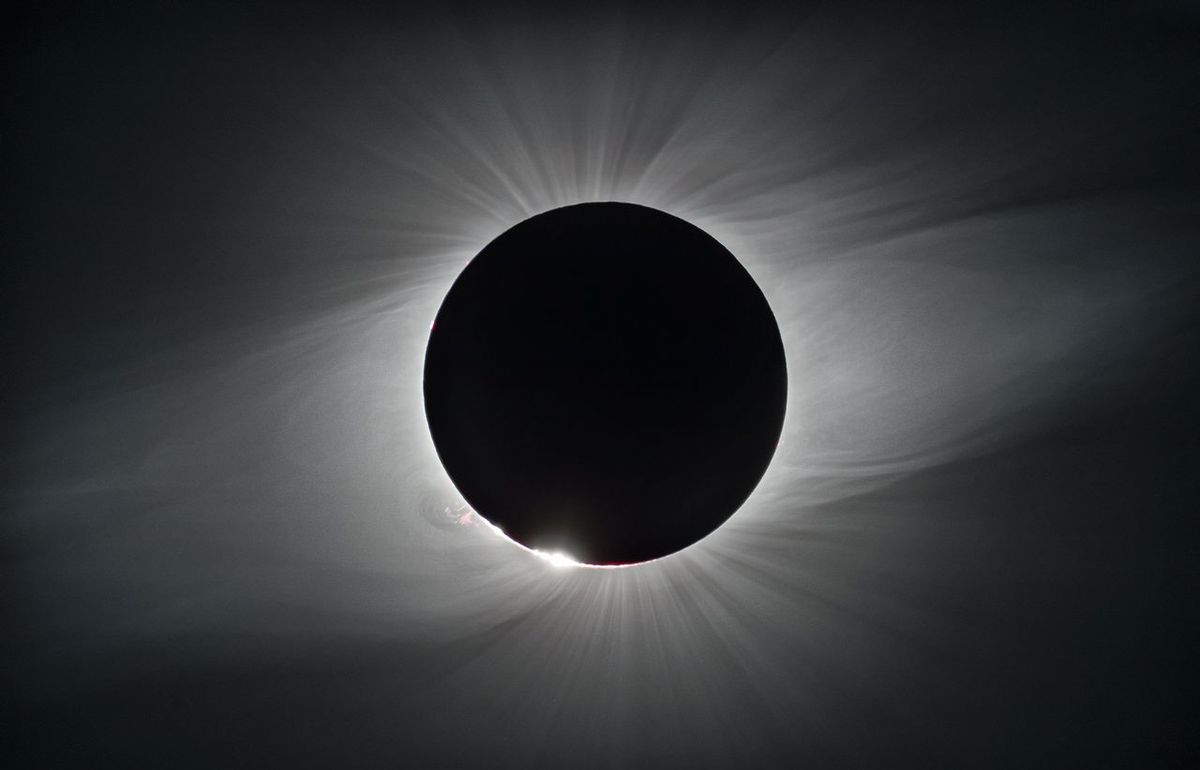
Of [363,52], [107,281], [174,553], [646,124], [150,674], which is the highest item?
[363,52]

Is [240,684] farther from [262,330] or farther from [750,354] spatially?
[750,354]

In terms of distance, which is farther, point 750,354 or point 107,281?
point 107,281

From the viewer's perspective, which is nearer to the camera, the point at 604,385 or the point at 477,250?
the point at 604,385

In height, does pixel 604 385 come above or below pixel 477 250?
below

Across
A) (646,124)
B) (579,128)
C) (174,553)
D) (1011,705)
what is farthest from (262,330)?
(1011,705)

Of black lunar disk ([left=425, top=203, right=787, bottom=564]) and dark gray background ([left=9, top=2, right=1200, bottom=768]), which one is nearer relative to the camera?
black lunar disk ([left=425, top=203, right=787, bottom=564])

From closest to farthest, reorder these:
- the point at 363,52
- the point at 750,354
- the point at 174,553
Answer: the point at 750,354, the point at 363,52, the point at 174,553

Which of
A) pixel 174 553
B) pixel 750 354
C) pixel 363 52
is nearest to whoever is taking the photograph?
pixel 750 354

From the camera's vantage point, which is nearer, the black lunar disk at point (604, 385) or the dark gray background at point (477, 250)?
the black lunar disk at point (604, 385)
